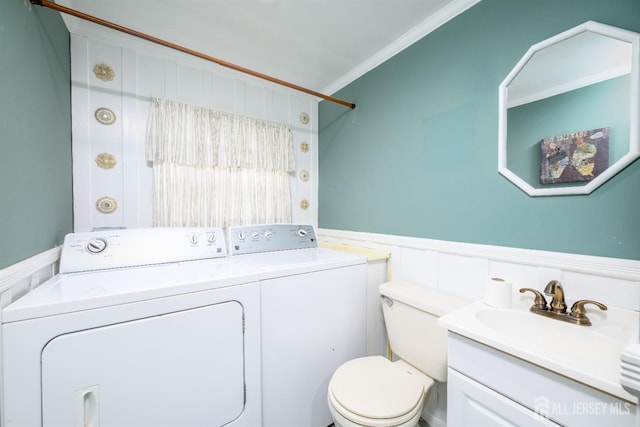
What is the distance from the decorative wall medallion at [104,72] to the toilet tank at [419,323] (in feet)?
7.85

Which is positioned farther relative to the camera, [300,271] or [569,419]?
[300,271]

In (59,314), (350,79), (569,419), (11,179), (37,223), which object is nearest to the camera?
(569,419)

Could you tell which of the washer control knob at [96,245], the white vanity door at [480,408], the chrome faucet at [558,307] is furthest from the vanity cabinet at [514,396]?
the washer control knob at [96,245]

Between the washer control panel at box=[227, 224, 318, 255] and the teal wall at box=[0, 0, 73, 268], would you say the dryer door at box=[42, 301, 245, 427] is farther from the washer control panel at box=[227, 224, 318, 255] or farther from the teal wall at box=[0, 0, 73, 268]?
the washer control panel at box=[227, 224, 318, 255]

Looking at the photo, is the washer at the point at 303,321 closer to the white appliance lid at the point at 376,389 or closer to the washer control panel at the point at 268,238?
the washer control panel at the point at 268,238

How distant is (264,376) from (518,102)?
1.91 m

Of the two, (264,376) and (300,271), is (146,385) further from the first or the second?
(300,271)

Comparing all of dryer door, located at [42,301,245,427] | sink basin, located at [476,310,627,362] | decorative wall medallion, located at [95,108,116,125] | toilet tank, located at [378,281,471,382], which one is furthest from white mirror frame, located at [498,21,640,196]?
decorative wall medallion, located at [95,108,116,125]

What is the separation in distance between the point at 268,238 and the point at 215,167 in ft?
2.71

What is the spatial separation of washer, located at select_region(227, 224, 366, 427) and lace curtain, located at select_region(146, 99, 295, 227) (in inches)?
21.2

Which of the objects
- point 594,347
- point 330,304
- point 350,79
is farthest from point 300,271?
point 350,79

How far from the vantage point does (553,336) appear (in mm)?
989

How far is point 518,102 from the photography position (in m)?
1.23

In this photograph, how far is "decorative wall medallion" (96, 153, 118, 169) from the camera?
1729mm
